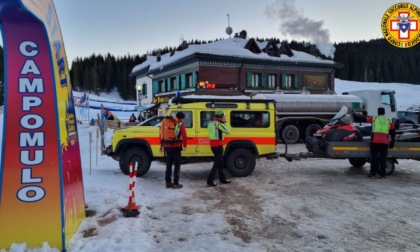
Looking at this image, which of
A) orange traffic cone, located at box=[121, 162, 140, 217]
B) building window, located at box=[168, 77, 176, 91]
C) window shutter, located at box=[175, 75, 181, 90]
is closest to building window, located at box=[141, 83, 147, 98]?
building window, located at box=[168, 77, 176, 91]

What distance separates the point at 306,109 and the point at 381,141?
412 inches

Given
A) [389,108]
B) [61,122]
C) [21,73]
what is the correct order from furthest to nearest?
[389,108] < [61,122] < [21,73]

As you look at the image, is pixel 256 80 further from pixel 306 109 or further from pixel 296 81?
pixel 306 109

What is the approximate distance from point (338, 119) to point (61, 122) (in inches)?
370

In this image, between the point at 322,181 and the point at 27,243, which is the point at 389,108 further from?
the point at 27,243

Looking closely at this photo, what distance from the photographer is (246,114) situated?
11.0 m

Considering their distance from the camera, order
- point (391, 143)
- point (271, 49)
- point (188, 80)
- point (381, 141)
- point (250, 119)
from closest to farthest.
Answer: point (381, 141) → point (391, 143) → point (250, 119) → point (188, 80) → point (271, 49)

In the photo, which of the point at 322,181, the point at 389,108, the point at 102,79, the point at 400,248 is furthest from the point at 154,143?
the point at 102,79

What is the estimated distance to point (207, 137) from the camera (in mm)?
10781

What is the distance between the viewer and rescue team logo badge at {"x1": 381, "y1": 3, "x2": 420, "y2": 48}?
13648 mm

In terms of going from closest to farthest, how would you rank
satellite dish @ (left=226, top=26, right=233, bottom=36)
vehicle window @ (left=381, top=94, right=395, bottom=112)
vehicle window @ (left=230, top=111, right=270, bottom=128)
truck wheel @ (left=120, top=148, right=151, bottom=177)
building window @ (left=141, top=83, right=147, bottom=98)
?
truck wheel @ (left=120, top=148, right=151, bottom=177)
vehicle window @ (left=230, top=111, right=270, bottom=128)
vehicle window @ (left=381, top=94, right=395, bottom=112)
satellite dish @ (left=226, top=26, right=233, bottom=36)
building window @ (left=141, top=83, right=147, bottom=98)

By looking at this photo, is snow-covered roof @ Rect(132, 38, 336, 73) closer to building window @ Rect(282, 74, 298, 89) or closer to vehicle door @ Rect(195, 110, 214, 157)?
building window @ Rect(282, 74, 298, 89)

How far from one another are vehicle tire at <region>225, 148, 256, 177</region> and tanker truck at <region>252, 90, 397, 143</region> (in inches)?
377

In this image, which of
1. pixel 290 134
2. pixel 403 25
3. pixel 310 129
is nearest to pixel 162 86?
pixel 290 134
